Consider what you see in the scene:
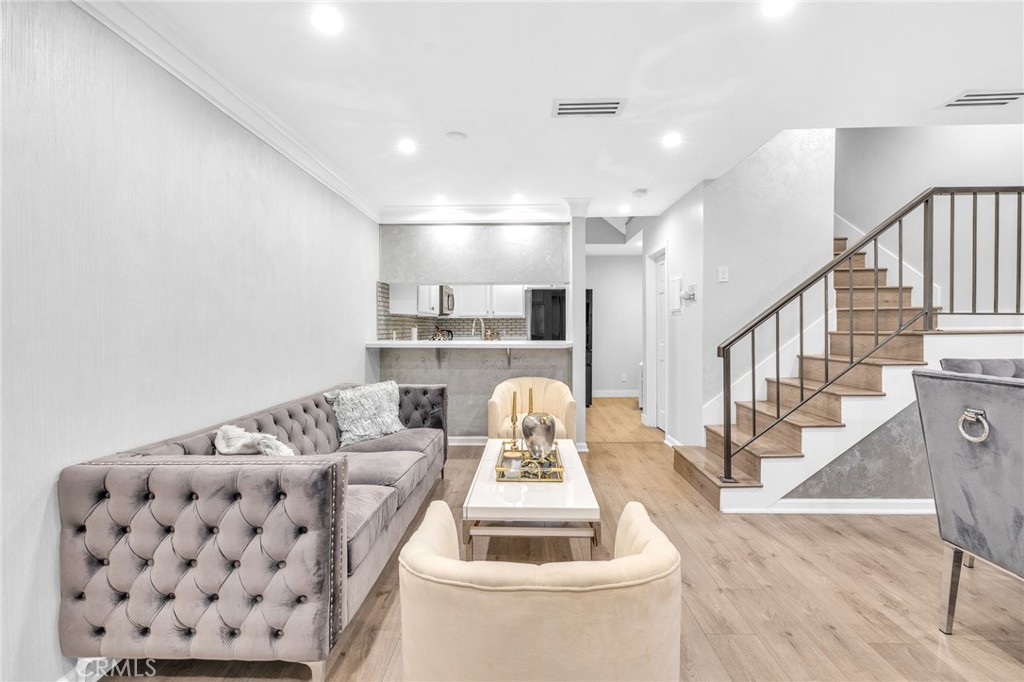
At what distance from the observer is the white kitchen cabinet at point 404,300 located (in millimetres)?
5277

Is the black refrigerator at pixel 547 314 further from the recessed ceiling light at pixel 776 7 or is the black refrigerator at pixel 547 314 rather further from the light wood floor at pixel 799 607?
the recessed ceiling light at pixel 776 7

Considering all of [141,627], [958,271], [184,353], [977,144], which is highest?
[977,144]

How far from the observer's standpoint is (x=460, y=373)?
16.6 ft

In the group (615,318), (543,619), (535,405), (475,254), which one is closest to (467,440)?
(535,405)

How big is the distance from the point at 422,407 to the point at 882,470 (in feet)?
10.8

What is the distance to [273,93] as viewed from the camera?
2.55 metres

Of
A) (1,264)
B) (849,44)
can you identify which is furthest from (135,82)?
(849,44)

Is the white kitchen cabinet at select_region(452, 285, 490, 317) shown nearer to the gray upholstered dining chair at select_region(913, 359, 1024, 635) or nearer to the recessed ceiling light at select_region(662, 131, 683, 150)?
the recessed ceiling light at select_region(662, 131, 683, 150)

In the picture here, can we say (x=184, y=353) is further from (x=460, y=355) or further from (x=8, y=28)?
(x=460, y=355)

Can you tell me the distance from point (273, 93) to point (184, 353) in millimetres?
1465

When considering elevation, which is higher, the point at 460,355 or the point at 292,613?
the point at 460,355

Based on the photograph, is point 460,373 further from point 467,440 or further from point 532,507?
point 532,507

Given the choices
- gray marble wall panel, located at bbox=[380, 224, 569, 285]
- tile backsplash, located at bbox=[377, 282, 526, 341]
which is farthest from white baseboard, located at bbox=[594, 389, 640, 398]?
gray marble wall panel, located at bbox=[380, 224, 569, 285]

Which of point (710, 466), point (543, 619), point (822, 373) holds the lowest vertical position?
point (710, 466)
